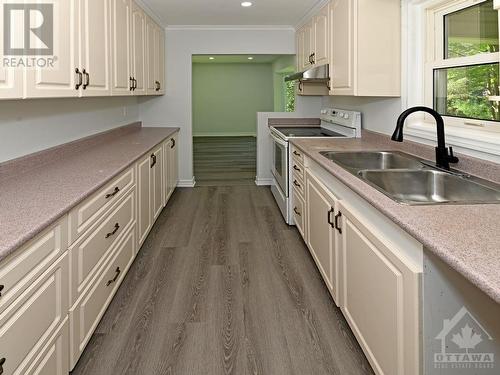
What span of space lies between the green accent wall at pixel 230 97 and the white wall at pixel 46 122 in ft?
29.1

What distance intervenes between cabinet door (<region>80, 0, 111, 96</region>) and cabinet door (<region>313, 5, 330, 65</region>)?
187 centimetres

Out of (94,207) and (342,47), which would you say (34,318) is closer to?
(94,207)

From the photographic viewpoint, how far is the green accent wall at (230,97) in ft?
42.1

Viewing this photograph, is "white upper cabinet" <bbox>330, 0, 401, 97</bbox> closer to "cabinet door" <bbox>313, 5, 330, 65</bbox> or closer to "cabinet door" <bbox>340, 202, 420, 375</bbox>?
"cabinet door" <bbox>313, 5, 330, 65</bbox>

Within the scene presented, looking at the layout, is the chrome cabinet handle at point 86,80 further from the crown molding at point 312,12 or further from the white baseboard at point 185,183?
the white baseboard at point 185,183

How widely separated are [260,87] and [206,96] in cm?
165

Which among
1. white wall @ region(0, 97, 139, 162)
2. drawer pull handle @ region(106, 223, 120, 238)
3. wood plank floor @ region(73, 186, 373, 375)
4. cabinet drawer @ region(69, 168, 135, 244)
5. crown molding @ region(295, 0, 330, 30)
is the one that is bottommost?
wood plank floor @ region(73, 186, 373, 375)

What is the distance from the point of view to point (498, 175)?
1.96 meters

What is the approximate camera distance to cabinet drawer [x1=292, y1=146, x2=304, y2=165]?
3.45 metres

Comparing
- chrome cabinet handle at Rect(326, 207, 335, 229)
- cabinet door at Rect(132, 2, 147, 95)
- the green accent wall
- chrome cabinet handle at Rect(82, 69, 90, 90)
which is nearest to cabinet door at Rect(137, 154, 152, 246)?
chrome cabinet handle at Rect(82, 69, 90, 90)

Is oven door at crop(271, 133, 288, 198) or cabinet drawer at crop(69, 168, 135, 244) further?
oven door at crop(271, 133, 288, 198)

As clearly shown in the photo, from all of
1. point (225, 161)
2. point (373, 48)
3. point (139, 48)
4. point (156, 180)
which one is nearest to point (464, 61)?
point (373, 48)

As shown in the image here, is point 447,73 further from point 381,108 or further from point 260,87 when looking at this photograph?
point 260,87

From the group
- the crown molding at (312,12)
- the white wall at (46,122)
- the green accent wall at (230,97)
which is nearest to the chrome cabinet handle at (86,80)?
the white wall at (46,122)
